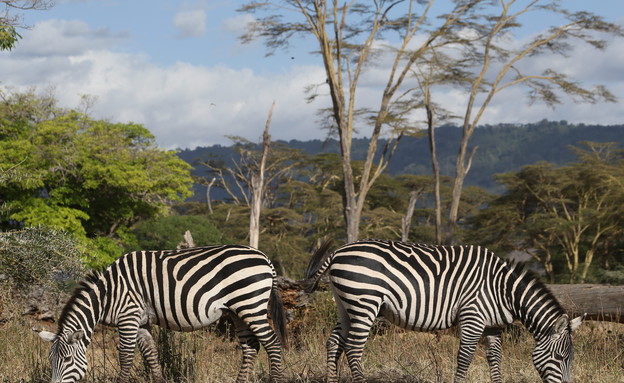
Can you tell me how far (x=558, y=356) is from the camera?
6.17 metres

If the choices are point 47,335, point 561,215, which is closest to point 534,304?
point 47,335

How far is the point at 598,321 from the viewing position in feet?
32.2

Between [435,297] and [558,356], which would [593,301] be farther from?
[435,297]

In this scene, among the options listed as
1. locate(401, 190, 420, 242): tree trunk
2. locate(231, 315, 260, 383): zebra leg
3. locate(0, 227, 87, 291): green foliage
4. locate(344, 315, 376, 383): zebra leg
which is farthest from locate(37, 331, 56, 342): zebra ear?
locate(401, 190, 420, 242): tree trunk

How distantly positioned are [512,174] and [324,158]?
1496 cm

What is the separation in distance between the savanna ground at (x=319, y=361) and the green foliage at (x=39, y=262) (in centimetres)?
129

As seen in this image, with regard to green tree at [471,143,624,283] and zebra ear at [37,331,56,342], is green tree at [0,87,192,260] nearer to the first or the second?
green tree at [471,143,624,283]

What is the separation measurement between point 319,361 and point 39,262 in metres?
5.34

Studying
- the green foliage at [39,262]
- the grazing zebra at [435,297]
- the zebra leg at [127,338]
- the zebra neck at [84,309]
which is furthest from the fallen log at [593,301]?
the green foliage at [39,262]

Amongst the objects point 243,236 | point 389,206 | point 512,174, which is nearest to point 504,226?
point 512,174

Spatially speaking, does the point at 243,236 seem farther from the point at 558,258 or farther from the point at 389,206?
the point at 558,258

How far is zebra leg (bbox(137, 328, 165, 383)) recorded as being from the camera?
6.64m

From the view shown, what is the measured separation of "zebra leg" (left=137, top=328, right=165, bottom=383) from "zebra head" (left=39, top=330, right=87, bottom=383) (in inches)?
22.7

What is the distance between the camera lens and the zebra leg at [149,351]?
21.8 feet
